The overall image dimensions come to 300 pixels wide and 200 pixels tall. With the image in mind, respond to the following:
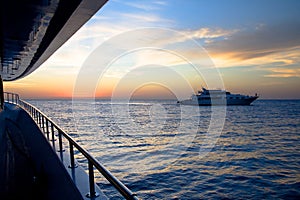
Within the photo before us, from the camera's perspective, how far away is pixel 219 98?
3442 inches

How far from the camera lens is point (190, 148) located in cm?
1647

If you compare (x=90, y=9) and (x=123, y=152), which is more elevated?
(x=90, y=9)

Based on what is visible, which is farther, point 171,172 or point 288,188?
point 171,172

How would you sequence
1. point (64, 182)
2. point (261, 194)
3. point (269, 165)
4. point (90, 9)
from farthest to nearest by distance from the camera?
point (269, 165), point (261, 194), point (90, 9), point (64, 182)

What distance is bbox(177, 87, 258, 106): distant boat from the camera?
85.1m

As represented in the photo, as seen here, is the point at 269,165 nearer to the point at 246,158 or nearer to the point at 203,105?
the point at 246,158

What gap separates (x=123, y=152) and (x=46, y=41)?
9557mm

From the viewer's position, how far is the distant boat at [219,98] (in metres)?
85.1

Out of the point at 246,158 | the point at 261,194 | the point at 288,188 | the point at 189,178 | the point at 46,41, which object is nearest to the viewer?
the point at 46,41

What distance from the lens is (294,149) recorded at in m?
17.5

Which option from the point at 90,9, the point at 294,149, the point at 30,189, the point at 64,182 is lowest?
the point at 294,149

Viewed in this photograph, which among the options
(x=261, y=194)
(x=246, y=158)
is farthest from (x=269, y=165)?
(x=261, y=194)

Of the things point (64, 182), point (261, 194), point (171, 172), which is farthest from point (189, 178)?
point (64, 182)

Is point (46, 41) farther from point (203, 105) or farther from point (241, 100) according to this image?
point (241, 100)
